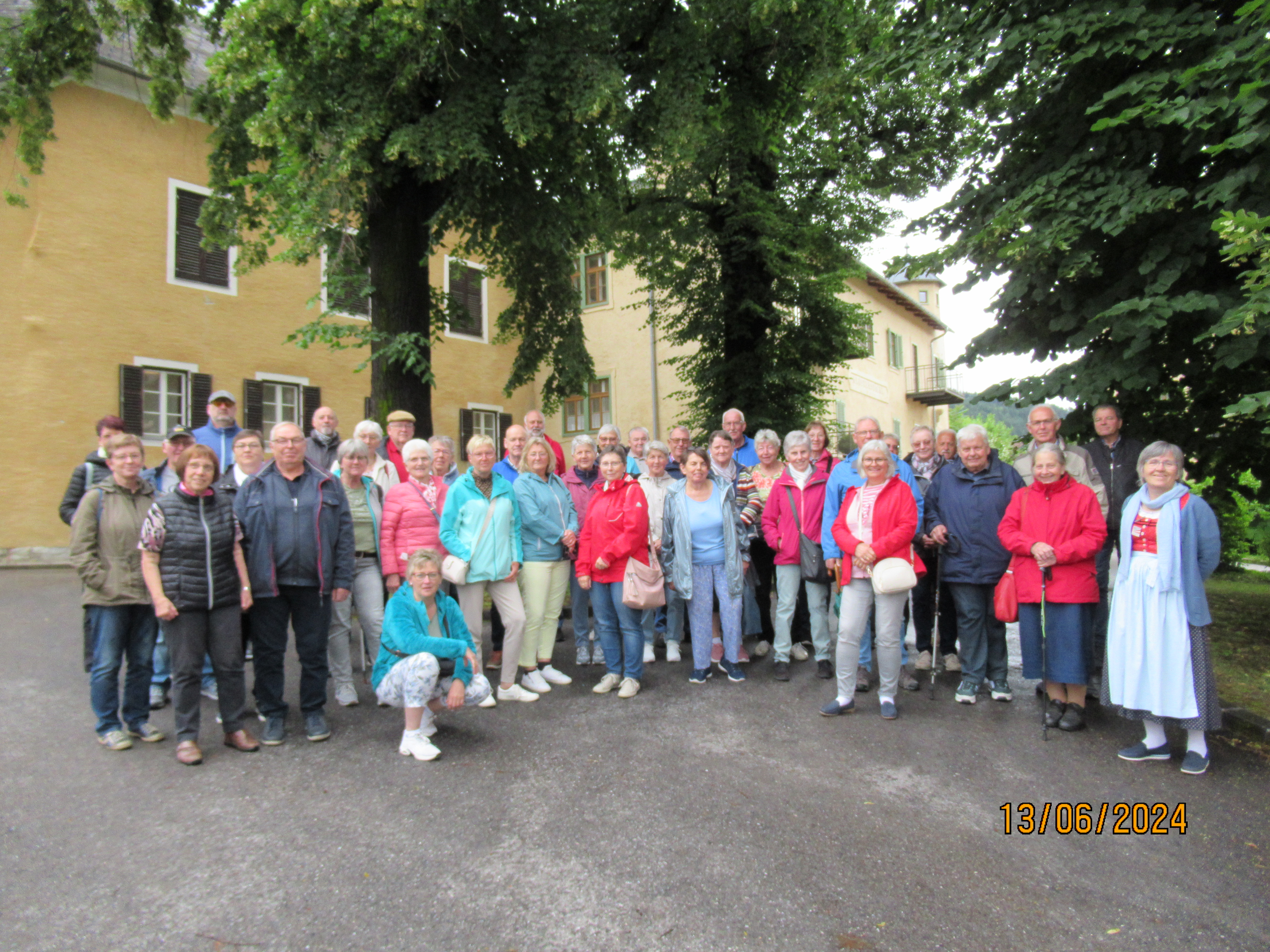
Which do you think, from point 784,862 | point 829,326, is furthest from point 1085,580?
point 829,326

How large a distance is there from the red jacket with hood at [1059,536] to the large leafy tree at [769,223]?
7919 millimetres

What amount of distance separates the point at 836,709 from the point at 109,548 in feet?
15.5

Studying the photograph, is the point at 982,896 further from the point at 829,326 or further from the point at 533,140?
the point at 829,326

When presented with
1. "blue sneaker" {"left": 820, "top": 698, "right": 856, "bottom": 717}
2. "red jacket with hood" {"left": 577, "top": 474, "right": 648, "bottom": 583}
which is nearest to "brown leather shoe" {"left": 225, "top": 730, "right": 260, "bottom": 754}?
"red jacket with hood" {"left": 577, "top": 474, "right": 648, "bottom": 583}

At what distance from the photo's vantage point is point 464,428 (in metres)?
20.8

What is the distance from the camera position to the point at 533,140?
947 centimetres

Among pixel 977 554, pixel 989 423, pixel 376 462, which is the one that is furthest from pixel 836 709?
pixel 989 423

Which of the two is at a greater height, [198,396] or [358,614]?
[198,396]

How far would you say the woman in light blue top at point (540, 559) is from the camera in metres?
6.25

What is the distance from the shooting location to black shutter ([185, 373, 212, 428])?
1594 centimetres

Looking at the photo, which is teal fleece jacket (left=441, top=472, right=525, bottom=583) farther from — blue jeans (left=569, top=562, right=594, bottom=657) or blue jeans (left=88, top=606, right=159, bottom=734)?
blue jeans (left=88, top=606, right=159, bottom=734)

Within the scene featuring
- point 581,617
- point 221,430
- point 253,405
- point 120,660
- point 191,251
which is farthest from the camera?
point 253,405

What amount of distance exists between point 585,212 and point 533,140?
1.96 m

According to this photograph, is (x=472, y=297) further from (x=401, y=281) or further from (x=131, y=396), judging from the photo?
(x=401, y=281)
